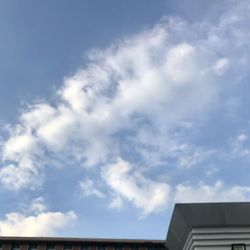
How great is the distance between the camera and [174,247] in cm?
3488

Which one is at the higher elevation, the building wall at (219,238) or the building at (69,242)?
the building at (69,242)

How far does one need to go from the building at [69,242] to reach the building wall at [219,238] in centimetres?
A: 5975

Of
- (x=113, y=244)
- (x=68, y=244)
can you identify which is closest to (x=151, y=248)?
(x=113, y=244)

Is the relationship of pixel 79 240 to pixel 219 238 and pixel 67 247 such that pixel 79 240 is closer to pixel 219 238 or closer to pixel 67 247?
pixel 67 247

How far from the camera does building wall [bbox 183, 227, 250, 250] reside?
26344 millimetres

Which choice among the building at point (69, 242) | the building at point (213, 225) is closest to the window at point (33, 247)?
the building at point (69, 242)

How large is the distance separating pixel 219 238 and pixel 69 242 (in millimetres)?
62834

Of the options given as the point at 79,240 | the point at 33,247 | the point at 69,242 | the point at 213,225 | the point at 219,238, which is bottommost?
the point at 219,238

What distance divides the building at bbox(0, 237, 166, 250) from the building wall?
59.8m

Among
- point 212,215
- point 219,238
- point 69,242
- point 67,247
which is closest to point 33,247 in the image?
point 67,247

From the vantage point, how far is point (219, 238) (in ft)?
87.1

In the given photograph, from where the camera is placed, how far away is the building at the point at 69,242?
8450 cm

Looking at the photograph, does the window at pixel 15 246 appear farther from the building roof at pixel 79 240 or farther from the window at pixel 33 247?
the window at pixel 33 247

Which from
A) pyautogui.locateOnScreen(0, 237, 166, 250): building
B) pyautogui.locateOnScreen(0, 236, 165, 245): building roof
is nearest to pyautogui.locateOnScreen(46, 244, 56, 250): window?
pyautogui.locateOnScreen(0, 237, 166, 250): building
